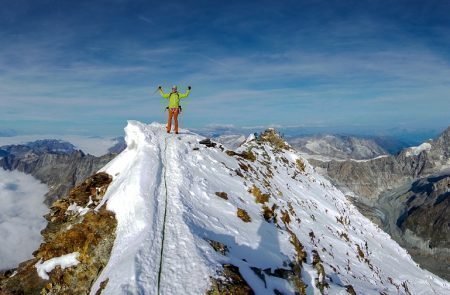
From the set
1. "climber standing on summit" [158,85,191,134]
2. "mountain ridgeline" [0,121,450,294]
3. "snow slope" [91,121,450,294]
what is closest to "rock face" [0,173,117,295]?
"mountain ridgeline" [0,121,450,294]

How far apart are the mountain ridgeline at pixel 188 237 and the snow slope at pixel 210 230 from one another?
8 centimetres

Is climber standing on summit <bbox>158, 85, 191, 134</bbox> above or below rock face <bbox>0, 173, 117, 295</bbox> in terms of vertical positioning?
above

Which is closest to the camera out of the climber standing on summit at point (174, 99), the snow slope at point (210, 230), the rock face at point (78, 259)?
the snow slope at point (210, 230)

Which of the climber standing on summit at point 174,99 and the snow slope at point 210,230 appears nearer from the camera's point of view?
the snow slope at point 210,230

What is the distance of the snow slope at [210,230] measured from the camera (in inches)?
690

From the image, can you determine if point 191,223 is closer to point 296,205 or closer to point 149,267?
point 149,267

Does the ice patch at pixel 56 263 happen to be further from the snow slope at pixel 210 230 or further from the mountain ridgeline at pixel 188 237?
the snow slope at pixel 210 230

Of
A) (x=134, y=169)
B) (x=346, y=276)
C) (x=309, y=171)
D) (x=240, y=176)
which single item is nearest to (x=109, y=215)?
(x=134, y=169)

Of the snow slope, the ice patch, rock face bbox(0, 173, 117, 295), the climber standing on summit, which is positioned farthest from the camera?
the climber standing on summit

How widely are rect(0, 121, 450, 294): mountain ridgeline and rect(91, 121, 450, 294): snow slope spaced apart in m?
0.08

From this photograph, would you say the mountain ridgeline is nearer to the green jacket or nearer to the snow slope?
the snow slope

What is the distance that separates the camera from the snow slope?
17531 mm

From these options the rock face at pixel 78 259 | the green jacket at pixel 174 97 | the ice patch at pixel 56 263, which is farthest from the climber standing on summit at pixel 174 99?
the ice patch at pixel 56 263

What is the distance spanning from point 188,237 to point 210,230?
2658mm
